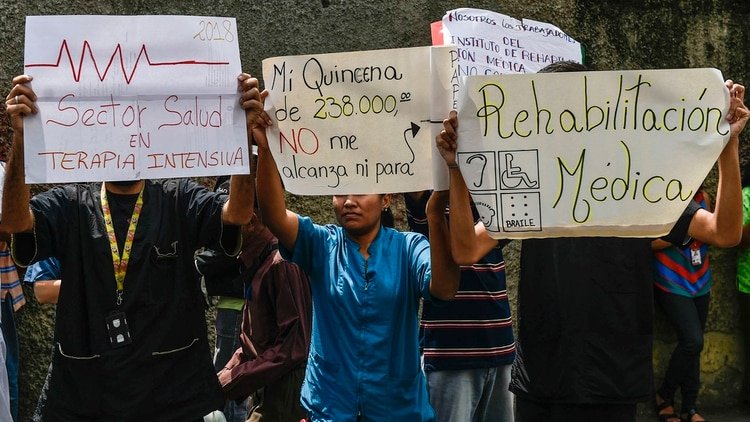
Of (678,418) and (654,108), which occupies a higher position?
(654,108)

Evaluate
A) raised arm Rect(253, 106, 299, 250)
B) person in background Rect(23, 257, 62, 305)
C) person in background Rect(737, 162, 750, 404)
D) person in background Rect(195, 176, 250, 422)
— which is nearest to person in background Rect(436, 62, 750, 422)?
raised arm Rect(253, 106, 299, 250)

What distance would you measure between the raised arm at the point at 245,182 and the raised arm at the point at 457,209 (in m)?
0.68

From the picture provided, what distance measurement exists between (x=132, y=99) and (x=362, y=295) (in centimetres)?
102

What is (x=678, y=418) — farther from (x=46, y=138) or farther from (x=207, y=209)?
(x=46, y=138)

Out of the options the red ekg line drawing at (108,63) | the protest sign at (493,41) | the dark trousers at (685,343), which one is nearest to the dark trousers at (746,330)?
the dark trousers at (685,343)

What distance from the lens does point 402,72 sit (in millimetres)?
3498

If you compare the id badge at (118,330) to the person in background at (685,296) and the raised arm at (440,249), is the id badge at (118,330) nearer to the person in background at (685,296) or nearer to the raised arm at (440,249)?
the raised arm at (440,249)

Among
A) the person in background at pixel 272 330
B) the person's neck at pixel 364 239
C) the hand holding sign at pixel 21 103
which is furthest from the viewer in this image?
the person in background at pixel 272 330

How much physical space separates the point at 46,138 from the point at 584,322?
1979 mm

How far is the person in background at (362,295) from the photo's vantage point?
11.6ft

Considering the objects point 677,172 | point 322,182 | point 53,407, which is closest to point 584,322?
point 677,172

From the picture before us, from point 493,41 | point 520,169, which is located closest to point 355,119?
point 520,169

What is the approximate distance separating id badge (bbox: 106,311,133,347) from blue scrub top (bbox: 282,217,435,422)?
60cm

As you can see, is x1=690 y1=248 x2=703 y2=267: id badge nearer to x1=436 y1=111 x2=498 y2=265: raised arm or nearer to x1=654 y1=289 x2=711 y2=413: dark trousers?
x1=654 y1=289 x2=711 y2=413: dark trousers
